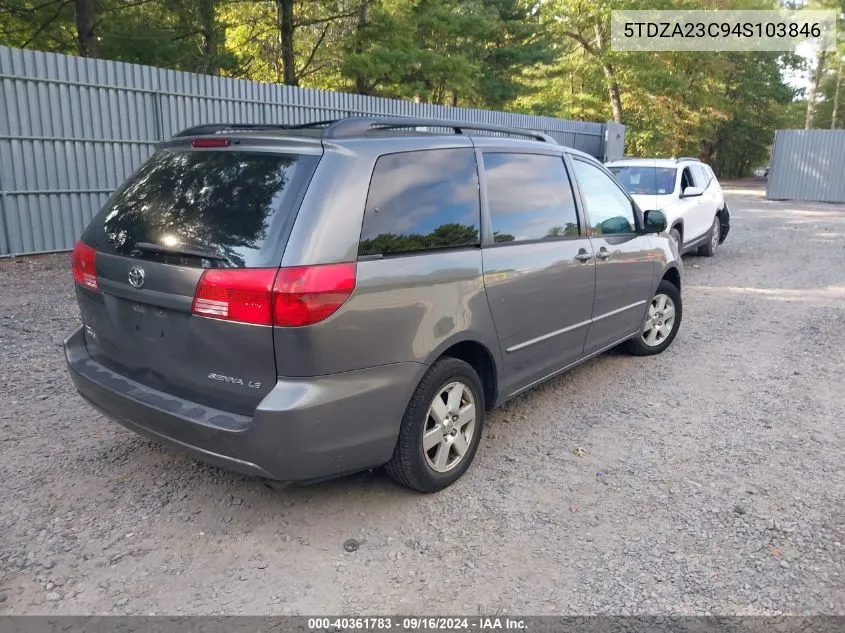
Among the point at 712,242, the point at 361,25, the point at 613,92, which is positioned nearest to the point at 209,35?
the point at 361,25

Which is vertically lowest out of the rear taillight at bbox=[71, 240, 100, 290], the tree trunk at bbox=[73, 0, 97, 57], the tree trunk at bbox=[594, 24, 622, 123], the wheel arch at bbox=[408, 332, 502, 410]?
the wheel arch at bbox=[408, 332, 502, 410]

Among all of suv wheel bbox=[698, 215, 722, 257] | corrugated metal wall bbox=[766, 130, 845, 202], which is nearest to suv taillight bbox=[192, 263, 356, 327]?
suv wheel bbox=[698, 215, 722, 257]

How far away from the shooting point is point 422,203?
329 cm

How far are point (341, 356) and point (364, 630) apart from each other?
3.54ft

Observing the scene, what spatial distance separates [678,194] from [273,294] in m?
8.96

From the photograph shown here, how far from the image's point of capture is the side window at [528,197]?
378 cm

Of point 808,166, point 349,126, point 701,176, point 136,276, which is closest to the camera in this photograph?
point 136,276

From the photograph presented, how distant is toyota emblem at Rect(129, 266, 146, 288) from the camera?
2.98 metres

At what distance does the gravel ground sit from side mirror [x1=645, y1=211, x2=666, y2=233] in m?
1.29

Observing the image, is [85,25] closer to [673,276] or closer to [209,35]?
[209,35]

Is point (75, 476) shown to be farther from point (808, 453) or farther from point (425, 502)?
point (808, 453)

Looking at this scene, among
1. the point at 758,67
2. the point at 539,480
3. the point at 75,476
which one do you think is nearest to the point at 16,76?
the point at 75,476

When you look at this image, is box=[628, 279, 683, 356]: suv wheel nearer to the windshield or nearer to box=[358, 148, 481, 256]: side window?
box=[358, 148, 481, 256]: side window

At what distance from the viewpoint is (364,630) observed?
252 cm
